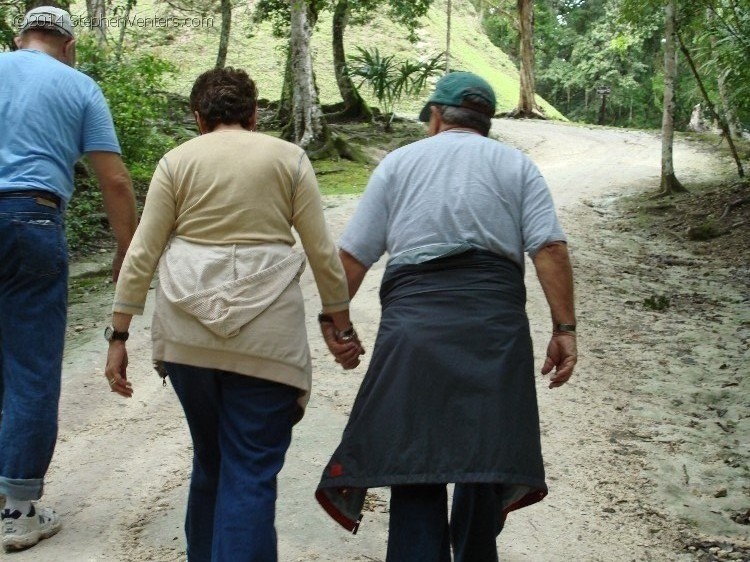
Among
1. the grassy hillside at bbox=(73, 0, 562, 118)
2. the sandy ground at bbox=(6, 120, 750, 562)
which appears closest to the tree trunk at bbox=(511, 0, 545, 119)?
the grassy hillside at bbox=(73, 0, 562, 118)

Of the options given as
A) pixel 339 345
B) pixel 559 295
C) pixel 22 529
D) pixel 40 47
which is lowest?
pixel 22 529

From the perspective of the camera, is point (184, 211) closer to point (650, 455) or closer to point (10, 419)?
point (10, 419)

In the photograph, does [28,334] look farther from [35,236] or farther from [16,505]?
[16,505]

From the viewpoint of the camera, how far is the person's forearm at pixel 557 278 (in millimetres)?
3023

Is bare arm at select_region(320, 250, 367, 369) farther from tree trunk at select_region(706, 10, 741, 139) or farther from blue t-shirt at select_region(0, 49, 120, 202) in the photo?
tree trunk at select_region(706, 10, 741, 139)

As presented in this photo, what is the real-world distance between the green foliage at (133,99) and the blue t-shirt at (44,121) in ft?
20.9

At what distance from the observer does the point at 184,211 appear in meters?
2.95

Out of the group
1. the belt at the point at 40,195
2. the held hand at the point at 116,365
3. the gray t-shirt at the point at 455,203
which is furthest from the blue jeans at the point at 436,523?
the belt at the point at 40,195

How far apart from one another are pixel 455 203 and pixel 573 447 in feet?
8.72

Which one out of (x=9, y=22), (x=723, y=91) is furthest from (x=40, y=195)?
(x=723, y=91)

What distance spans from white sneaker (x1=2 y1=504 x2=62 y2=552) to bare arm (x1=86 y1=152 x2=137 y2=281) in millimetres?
1062

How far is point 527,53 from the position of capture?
89.1 feet

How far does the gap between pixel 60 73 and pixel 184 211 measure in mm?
1214

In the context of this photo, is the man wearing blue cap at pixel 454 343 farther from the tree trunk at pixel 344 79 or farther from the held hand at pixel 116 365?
the tree trunk at pixel 344 79
